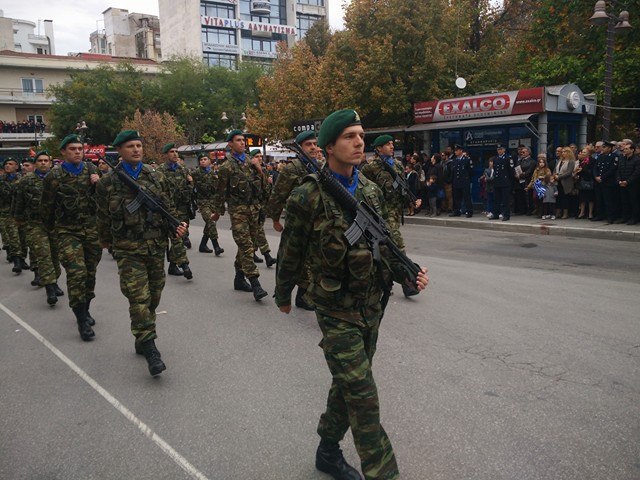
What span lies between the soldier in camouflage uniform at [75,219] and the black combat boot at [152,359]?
1.37 m

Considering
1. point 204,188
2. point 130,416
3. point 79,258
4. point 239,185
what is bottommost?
point 130,416

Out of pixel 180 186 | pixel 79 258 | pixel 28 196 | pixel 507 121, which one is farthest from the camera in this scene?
pixel 507 121

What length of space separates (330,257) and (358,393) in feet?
2.24

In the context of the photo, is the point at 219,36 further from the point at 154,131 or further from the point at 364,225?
the point at 364,225

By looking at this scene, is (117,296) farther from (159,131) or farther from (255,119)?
(159,131)

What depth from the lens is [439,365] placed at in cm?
466

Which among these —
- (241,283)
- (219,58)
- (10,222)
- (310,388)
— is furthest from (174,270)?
(219,58)

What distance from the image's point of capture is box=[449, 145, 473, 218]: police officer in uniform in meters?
15.2

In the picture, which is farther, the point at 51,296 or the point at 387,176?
the point at 51,296

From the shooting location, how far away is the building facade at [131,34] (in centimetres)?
7481

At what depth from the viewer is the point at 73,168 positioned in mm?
6262

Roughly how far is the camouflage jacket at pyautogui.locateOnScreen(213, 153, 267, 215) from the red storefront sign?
961cm

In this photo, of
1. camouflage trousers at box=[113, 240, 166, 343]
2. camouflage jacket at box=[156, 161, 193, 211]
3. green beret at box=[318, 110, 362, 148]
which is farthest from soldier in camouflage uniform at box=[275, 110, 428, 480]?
camouflage jacket at box=[156, 161, 193, 211]

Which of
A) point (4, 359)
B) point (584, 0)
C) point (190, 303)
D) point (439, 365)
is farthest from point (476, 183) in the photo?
point (4, 359)
